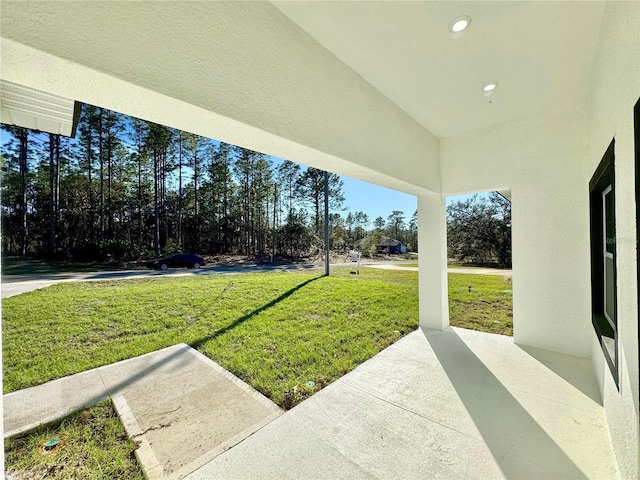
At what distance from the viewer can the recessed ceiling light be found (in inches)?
65.7

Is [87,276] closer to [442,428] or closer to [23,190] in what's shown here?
[23,190]

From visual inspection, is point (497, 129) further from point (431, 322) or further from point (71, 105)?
point (71, 105)

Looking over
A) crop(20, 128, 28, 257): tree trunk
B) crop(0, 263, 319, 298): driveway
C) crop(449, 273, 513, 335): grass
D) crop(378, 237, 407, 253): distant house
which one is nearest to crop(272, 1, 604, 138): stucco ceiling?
crop(449, 273, 513, 335): grass

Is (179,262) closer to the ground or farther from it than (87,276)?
farther from it

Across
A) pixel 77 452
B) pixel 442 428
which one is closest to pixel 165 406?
pixel 77 452

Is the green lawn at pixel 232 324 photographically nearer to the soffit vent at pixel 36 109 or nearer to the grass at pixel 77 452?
the grass at pixel 77 452

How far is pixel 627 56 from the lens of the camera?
123 cm

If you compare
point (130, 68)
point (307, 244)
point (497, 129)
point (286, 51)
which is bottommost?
point (307, 244)

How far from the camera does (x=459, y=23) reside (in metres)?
1.71

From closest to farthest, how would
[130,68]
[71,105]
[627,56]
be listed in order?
[130,68] < [627,56] < [71,105]

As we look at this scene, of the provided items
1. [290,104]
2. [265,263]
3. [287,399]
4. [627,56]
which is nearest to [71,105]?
[290,104]

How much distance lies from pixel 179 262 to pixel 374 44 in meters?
6.20

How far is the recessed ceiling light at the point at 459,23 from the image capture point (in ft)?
5.48

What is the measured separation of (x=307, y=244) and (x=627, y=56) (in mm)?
8769
